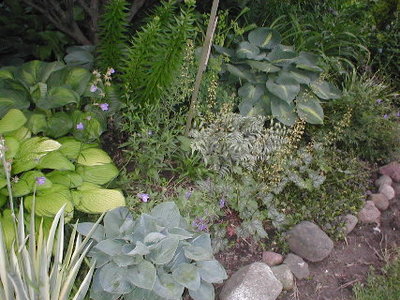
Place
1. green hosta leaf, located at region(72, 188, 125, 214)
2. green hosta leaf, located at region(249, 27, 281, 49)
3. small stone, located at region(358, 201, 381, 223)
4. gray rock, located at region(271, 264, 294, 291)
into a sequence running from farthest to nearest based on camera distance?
1. green hosta leaf, located at region(249, 27, 281, 49)
2. small stone, located at region(358, 201, 381, 223)
3. gray rock, located at region(271, 264, 294, 291)
4. green hosta leaf, located at region(72, 188, 125, 214)

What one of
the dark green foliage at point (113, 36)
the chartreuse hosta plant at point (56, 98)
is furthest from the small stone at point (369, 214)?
the dark green foliage at point (113, 36)

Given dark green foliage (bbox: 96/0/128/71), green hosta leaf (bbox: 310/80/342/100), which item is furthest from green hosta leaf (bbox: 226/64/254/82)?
dark green foliage (bbox: 96/0/128/71)

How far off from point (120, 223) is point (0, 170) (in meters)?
0.72

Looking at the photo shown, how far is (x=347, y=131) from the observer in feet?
12.2

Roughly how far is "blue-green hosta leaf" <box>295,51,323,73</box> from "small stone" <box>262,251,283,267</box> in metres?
1.59

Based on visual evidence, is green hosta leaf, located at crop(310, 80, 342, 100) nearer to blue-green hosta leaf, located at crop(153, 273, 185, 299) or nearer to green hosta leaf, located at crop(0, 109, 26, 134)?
blue-green hosta leaf, located at crop(153, 273, 185, 299)

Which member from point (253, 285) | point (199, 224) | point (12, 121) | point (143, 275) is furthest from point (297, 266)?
point (12, 121)

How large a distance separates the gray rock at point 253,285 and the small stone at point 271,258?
17cm

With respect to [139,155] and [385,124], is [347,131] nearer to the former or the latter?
[385,124]

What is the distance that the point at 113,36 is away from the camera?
10.5 feet

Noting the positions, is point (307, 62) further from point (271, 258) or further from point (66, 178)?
point (66, 178)

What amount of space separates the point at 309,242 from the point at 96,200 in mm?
1390

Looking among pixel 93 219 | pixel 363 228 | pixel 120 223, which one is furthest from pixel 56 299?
pixel 363 228

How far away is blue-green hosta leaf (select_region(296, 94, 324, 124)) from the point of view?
363 centimetres
